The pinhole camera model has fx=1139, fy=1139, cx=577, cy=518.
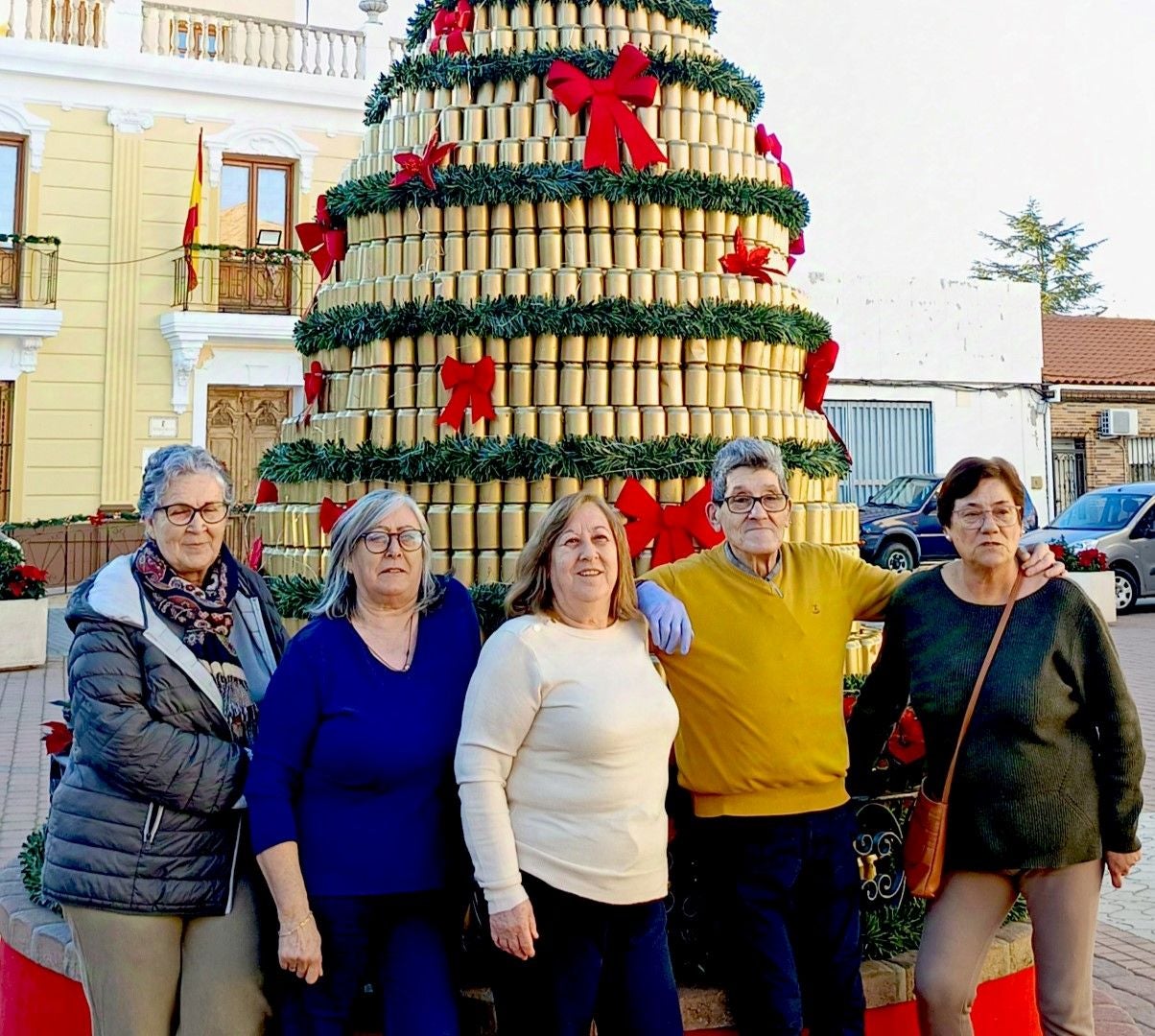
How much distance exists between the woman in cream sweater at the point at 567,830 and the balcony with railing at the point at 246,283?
17234mm

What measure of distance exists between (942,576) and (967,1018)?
115 cm

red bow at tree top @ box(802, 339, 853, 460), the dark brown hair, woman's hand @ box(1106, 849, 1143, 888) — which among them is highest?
red bow at tree top @ box(802, 339, 853, 460)

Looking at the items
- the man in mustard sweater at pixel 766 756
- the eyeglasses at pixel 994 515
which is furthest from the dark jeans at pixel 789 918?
Answer: the eyeglasses at pixel 994 515

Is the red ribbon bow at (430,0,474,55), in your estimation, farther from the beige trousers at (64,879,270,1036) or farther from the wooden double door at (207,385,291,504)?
the wooden double door at (207,385,291,504)

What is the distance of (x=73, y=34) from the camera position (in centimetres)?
1831

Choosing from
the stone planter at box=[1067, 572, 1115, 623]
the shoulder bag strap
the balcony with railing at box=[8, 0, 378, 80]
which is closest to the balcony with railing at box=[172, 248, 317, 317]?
the balcony with railing at box=[8, 0, 378, 80]

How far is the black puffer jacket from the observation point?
2705mm

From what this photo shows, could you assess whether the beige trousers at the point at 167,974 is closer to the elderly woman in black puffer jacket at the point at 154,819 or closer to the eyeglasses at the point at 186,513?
the elderly woman in black puffer jacket at the point at 154,819

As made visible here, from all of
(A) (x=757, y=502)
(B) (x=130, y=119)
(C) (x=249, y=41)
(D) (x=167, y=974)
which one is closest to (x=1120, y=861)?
(A) (x=757, y=502)

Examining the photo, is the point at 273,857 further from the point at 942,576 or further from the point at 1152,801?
the point at 1152,801

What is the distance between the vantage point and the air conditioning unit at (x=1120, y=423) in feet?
81.8

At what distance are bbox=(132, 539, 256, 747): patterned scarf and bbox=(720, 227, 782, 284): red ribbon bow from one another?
8.00 ft

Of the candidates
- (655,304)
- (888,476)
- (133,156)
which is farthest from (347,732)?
(888,476)

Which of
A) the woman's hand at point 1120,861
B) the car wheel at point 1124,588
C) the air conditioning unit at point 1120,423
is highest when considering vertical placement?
the air conditioning unit at point 1120,423
